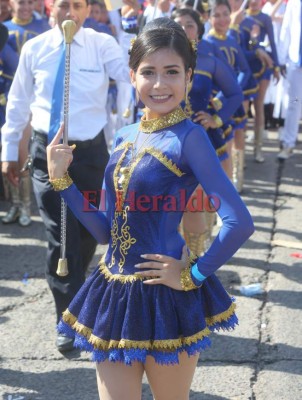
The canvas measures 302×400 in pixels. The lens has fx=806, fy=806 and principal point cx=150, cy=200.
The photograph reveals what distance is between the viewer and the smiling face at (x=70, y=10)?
15.4 feet

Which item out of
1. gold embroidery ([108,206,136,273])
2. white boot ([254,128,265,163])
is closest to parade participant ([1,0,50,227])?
white boot ([254,128,265,163])

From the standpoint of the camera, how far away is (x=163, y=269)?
2.88 meters

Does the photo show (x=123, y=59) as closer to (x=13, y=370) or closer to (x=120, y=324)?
(x=13, y=370)

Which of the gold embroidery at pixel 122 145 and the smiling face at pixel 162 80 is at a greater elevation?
the smiling face at pixel 162 80

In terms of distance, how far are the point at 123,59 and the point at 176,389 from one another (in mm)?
2423

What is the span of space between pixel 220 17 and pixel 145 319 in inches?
200

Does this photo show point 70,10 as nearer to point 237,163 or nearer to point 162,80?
point 162,80

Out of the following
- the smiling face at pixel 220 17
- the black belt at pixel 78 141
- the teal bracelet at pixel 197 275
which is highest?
the smiling face at pixel 220 17

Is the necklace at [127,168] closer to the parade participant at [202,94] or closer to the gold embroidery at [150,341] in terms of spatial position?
the gold embroidery at [150,341]

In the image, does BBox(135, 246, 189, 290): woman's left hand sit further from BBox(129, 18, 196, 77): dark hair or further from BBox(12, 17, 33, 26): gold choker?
BBox(12, 17, 33, 26): gold choker

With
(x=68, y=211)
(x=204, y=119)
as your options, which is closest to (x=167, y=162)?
(x=68, y=211)

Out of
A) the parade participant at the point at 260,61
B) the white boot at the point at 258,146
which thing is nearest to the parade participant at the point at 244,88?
the parade participant at the point at 260,61

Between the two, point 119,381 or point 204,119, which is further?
point 204,119

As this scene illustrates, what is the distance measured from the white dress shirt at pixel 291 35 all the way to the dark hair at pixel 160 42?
640 centimetres
